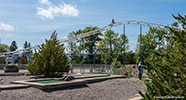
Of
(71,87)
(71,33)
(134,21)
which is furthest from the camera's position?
(71,33)

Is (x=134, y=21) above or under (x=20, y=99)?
above

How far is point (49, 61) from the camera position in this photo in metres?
18.0

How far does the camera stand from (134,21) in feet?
113

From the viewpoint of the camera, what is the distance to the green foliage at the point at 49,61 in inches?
697

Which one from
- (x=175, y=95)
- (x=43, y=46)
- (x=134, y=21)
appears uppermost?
(x=134, y=21)

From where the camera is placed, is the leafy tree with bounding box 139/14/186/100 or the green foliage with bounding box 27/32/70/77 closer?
the leafy tree with bounding box 139/14/186/100

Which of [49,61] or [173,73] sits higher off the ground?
[49,61]

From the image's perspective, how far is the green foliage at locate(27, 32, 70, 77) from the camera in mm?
17703

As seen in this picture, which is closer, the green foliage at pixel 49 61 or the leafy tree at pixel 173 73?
the leafy tree at pixel 173 73

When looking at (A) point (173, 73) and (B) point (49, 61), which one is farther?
(B) point (49, 61)

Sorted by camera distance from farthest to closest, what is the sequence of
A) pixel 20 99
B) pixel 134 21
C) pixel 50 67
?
pixel 134 21
pixel 50 67
pixel 20 99

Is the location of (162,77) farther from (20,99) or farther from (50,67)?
(50,67)

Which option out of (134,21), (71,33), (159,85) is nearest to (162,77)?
Result: (159,85)

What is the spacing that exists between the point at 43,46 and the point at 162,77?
14808mm
